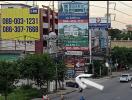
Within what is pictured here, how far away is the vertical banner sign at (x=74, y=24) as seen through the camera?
59.9 m

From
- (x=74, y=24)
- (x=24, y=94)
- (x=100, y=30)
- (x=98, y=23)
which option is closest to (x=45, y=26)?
(x=98, y=23)

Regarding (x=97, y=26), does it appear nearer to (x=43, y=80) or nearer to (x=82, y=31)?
(x=82, y=31)

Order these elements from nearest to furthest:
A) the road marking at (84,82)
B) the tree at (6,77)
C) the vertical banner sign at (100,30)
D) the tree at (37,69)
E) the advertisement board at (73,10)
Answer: the road marking at (84,82) → the tree at (6,77) → the tree at (37,69) → the advertisement board at (73,10) → the vertical banner sign at (100,30)

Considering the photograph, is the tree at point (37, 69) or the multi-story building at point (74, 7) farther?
the multi-story building at point (74, 7)

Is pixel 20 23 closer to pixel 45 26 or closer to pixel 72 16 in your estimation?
pixel 45 26

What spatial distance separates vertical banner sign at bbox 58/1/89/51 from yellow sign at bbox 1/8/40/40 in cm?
2693

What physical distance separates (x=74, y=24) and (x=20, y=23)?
30.2m

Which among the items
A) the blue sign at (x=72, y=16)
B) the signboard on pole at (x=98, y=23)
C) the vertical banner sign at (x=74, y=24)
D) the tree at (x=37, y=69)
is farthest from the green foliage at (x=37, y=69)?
the signboard on pole at (x=98, y=23)

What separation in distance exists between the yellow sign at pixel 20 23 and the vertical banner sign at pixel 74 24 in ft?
88.4

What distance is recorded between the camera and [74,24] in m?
60.7

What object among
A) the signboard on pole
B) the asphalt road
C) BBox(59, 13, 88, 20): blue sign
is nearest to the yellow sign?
the signboard on pole

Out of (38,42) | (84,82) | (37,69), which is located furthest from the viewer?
(38,42)

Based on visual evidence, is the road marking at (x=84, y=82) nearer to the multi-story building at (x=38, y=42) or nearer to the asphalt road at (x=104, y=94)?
the asphalt road at (x=104, y=94)

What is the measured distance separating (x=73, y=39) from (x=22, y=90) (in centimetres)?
1518
